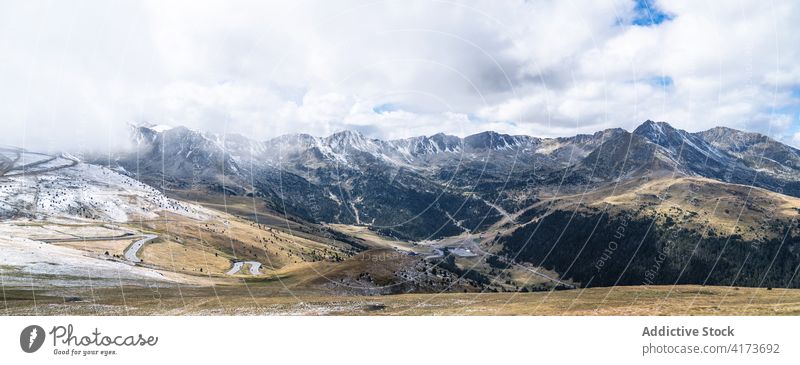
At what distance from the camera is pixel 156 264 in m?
197

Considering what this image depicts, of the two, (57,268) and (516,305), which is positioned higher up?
(516,305)

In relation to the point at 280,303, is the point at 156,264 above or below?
below

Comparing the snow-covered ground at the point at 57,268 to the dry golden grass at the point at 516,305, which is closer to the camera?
the dry golden grass at the point at 516,305

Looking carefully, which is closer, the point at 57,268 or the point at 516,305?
the point at 516,305

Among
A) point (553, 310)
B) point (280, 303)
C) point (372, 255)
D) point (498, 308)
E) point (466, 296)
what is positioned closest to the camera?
point (553, 310)

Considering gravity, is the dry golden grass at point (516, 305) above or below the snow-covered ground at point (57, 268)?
above

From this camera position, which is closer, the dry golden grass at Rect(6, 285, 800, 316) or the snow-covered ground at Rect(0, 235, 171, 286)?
the dry golden grass at Rect(6, 285, 800, 316)

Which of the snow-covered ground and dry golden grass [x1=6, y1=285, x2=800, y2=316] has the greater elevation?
dry golden grass [x1=6, y1=285, x2=800, y2=316]
